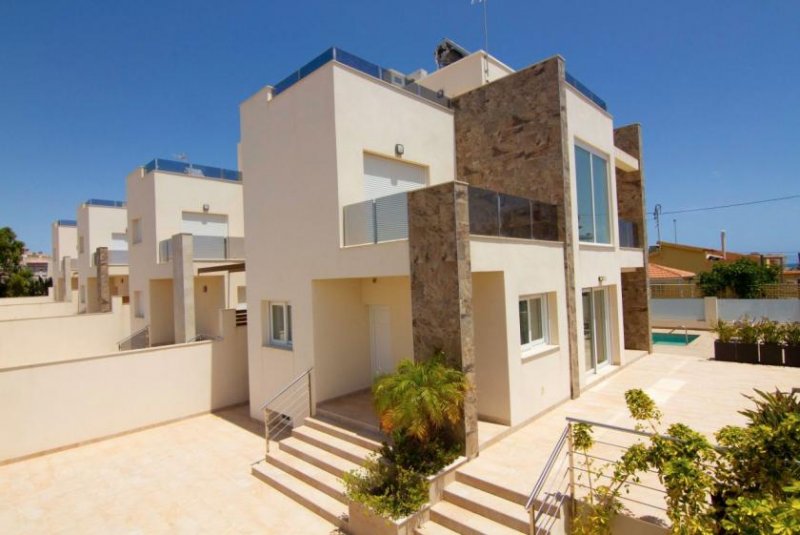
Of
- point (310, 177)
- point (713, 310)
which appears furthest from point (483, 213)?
point (713, 310)

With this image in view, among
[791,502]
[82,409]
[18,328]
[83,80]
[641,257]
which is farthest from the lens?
[18,328]

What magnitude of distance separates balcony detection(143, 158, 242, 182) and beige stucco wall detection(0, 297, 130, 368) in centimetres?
826

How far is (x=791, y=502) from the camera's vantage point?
3465 millimetres

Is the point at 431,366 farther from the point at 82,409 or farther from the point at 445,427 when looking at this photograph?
the point at 82,409

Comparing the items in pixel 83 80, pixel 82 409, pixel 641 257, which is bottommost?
pixel 82 409

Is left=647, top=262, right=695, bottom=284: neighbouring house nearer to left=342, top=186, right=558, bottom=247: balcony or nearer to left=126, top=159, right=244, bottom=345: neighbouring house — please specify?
left=342, top=186, right=558, bottom=247: balcony

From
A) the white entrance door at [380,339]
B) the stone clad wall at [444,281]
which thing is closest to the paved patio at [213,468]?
the stone clad wall at [444,281]

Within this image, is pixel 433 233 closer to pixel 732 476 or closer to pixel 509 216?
pixel 509 216

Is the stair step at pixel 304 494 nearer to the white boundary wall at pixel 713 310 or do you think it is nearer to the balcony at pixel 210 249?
the balcony at pixel 210 249

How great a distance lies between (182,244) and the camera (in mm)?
15773

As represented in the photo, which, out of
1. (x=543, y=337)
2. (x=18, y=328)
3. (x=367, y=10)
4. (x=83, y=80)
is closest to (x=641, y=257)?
(x=543, y=337)

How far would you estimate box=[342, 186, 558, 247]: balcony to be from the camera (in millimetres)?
8109

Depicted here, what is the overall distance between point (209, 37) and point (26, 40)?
4522 mm

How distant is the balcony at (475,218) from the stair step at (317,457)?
471 centimetres
